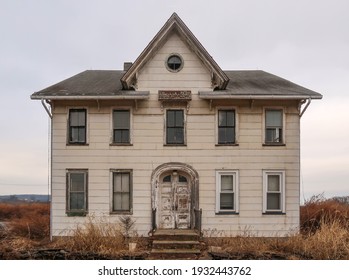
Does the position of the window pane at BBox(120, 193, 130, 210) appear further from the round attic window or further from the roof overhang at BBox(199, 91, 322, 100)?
the round attic window

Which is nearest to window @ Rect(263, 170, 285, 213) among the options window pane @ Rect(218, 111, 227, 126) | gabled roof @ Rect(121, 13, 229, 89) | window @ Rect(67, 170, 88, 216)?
window pane @ Rect(218, 111, 227, 126)

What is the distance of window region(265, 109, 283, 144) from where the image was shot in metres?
19.4

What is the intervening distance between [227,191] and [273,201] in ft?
6.81

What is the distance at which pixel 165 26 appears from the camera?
18.6 m

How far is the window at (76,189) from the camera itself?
1898 cm

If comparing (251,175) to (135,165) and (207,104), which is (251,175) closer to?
(207,104)

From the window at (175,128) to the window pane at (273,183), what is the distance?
4.21 m

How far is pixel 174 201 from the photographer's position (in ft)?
63.0

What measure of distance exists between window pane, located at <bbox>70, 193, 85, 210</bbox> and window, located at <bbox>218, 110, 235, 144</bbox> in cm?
650

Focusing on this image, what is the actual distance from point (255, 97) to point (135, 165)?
5.94 metres

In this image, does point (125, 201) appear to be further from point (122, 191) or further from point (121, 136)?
point (121, 136)

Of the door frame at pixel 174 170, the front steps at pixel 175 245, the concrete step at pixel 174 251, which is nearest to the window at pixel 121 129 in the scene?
the door frame at pixel 174 170
